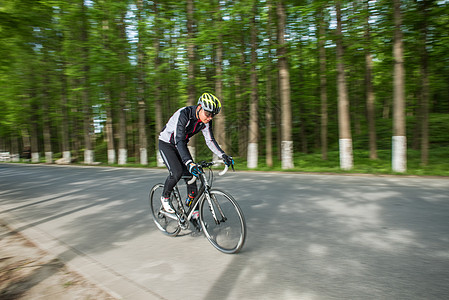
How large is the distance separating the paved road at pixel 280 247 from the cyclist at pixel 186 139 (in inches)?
33.0

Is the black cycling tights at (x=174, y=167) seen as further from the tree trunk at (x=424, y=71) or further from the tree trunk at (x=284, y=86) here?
the tree trunk at (x=424, y=71)

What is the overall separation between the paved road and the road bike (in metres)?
0.17

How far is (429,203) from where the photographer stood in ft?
19.5

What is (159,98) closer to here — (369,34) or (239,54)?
(239,54)

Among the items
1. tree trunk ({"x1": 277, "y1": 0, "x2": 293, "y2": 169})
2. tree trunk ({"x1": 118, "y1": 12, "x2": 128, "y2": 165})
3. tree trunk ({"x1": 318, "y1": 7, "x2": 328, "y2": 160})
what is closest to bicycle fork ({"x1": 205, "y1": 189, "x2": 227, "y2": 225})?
tree trunk ({"x1": 277, "y1": 0, "x2": 293, "y2": 169})

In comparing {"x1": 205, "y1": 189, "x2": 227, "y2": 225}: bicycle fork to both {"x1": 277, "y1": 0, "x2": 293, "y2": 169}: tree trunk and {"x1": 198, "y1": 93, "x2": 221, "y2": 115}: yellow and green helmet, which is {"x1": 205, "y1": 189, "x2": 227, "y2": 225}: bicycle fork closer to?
{"x1": 198, "y1": 93, "x2": 221, "y2": 115}: yellow and green helmet

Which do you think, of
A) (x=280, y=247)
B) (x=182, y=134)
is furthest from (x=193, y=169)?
(x=280, y=247)

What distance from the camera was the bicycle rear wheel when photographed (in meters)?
4.72

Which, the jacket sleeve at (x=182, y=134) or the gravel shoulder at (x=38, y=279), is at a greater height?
the jacket sleeve at (x=182, y=134)

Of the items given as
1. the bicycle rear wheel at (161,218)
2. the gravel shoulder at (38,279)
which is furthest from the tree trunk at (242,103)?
the gravel shoulder at (38,279)

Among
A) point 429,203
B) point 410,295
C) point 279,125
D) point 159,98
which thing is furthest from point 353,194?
point 159,98

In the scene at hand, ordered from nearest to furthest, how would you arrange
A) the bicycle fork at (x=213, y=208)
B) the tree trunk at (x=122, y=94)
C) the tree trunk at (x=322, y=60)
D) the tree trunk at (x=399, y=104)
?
the bicycle fork at (x=213, y=208) → the tree trunk at (x=399, y=104) → the tree trunk at (x=322, y=60) → the tree trunk at (x=122, y=94)

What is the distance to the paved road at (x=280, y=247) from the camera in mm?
2939

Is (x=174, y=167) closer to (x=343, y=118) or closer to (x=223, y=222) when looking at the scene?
(x=223, y=222)
